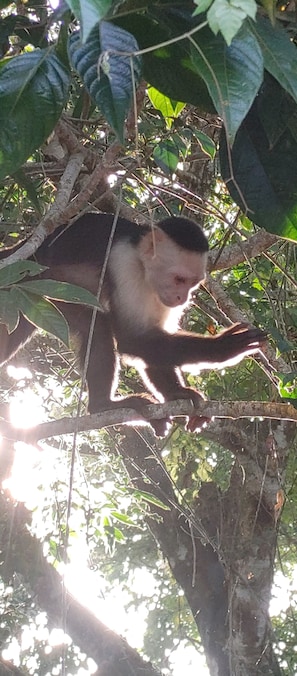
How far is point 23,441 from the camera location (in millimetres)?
1635

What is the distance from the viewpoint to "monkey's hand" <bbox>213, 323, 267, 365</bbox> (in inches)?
76.2

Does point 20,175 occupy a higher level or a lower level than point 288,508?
higher

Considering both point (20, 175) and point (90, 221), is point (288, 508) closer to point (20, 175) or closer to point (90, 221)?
point (90, 221)

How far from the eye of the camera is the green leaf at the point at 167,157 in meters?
1.38

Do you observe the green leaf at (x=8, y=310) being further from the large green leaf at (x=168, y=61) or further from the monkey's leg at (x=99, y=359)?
the monkey's leg at (x=99, y=359)

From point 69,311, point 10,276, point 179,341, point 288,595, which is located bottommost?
point 288,595

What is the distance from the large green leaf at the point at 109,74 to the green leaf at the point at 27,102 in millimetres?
104

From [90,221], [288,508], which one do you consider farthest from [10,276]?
[288,508]

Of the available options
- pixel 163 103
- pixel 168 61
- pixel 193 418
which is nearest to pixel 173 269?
pixel 193 418

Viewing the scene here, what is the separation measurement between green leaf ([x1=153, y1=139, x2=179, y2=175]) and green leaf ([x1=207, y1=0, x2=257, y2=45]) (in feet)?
3.23

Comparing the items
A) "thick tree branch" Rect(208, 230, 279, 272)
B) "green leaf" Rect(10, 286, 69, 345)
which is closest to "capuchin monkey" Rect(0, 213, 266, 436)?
"thick tree branch" Rect(208, 230, 279, 272)

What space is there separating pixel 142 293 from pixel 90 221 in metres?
0.29

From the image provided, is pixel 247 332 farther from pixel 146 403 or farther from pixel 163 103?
pixel 163 103

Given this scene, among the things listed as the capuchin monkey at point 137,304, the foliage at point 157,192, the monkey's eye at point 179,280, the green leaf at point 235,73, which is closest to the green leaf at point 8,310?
the foliage at point 157,192
